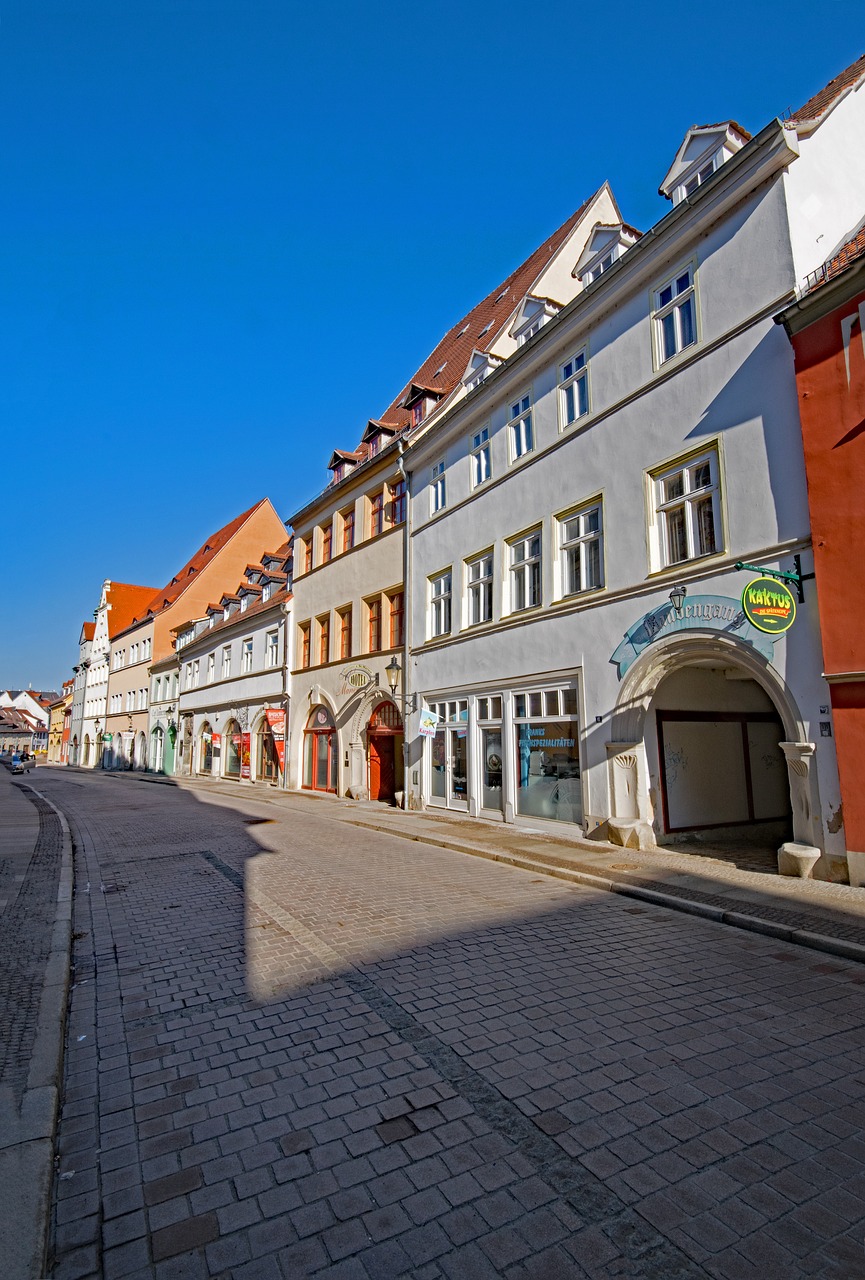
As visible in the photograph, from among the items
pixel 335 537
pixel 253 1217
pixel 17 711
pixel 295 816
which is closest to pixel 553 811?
pixel 295 816

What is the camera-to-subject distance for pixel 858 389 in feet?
29.5

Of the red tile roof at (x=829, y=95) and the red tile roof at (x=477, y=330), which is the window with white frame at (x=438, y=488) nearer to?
the red tile roof at (x=477, y=330)

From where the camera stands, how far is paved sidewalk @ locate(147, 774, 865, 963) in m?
7.05

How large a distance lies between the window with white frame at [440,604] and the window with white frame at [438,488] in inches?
82.2

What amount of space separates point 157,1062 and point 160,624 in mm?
46745

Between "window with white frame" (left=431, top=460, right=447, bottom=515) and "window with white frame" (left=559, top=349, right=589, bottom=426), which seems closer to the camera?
"window with white frame" (left=559, top=349, right=589, bottom=426)

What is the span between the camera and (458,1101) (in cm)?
387

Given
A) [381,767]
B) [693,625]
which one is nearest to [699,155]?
[693,625]

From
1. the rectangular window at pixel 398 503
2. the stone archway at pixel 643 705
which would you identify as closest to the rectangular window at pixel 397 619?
the rectangular window at pixel 398 503

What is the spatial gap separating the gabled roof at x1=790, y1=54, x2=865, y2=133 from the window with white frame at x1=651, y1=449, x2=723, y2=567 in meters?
5.00

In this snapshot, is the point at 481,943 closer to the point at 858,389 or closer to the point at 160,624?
the point at 858,389

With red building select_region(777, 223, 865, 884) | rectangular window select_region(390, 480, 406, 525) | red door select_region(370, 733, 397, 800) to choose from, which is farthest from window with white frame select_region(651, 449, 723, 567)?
red door select_region(370, 733, 397, 800)

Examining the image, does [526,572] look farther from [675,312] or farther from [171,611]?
[171,611]

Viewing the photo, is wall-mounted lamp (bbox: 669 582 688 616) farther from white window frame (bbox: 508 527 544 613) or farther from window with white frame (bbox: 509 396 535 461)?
window with white frame (bbox: 509 396 535 461)
